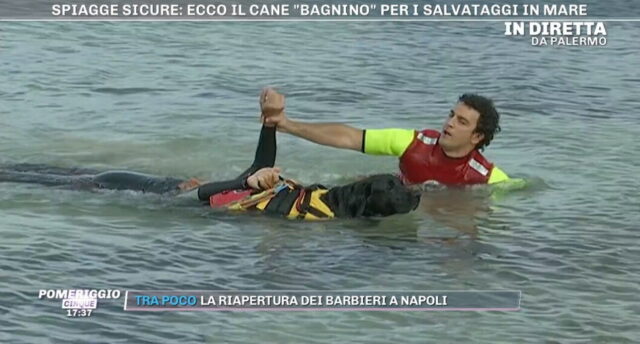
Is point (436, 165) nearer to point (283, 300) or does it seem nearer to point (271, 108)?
point (271, 108)

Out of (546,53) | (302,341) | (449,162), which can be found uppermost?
(546,53)

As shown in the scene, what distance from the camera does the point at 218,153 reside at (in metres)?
7.38

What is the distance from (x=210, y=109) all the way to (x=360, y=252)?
2.70 metres

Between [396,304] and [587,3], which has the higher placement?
[587,3]

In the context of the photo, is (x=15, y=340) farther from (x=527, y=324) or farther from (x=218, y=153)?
(x=218, y=153)

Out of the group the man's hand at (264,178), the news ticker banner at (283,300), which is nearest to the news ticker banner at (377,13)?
the man's hand at (264,178)

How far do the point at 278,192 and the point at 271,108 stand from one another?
1.14ft

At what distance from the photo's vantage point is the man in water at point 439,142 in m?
6.31

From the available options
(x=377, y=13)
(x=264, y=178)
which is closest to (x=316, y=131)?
(x=264, y=178)

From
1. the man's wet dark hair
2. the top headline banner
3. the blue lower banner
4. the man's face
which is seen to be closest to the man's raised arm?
the man's face

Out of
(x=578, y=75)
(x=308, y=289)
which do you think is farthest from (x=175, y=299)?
(x=578, y=75)

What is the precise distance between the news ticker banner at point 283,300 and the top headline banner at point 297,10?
430cm

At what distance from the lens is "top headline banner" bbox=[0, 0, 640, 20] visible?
933cm

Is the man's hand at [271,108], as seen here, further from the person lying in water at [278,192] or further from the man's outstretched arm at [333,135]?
the man's outstretched arm at [333,135]
